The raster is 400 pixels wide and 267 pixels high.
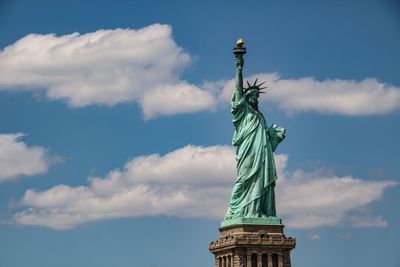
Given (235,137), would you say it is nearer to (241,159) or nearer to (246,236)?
(241,159)

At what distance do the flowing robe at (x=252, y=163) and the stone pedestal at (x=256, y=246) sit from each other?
1259mm

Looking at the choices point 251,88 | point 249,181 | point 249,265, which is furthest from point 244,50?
point 249,265

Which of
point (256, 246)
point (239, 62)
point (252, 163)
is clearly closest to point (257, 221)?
point (256, 246)

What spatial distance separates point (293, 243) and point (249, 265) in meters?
3.87

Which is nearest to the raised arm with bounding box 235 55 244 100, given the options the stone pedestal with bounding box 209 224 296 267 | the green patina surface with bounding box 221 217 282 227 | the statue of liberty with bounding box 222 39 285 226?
the statue of liberty with bounding box 222 39 285 226

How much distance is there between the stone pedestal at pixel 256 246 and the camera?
10194cm

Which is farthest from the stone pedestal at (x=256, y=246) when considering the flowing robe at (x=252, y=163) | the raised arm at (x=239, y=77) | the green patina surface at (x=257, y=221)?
the raised arm at (x=239, y=77)

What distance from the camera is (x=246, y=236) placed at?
334 ft

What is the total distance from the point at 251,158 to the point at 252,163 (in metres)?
0.40

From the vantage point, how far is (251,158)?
104938mm

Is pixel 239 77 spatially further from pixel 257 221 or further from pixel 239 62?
pixel 257 221

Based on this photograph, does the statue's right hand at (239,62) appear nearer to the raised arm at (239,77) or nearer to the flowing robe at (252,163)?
the raised arm at (239,77)

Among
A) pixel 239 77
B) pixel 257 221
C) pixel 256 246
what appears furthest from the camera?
pixel 239 77

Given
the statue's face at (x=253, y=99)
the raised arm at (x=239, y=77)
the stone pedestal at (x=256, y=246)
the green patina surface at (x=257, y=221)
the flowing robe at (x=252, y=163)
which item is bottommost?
the stone pedestal at (x=256, y=246)
